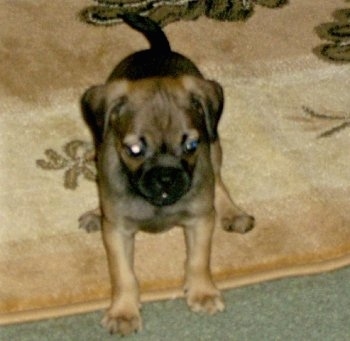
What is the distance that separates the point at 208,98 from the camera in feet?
7.31

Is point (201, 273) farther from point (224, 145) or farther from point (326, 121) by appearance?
point (326, 121)

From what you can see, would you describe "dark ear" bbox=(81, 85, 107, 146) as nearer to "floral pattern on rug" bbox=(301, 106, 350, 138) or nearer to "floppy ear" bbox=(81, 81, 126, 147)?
"floppy ear" bbox=(81, 81, 126, 147)

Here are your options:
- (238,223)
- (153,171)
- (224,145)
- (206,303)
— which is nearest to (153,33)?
(224,145)

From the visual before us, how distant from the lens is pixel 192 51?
3152 millimetres

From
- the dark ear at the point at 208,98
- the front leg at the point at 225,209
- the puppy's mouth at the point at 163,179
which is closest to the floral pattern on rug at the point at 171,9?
the front leg at the point at 225,209

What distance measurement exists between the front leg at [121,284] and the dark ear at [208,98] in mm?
311

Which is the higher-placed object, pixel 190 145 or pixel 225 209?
pixel 190 145

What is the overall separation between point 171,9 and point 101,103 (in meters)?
1.23

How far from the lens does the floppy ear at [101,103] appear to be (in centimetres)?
218

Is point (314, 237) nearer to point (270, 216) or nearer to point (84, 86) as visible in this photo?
point (270, 216)

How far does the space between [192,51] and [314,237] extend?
0.97 meters

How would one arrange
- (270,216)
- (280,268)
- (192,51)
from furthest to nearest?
(192,51) → (270,216) → (280,268)

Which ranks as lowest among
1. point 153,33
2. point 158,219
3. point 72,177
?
point 72,177

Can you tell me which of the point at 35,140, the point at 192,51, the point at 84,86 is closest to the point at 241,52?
the point at 192,51
